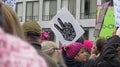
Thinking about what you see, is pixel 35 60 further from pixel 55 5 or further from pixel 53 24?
pixel 55 5

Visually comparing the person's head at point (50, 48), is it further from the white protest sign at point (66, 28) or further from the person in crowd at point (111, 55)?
the white protest sign at point (66, 28)

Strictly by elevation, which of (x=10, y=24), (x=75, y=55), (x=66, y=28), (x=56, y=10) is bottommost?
(x=75, y=55)

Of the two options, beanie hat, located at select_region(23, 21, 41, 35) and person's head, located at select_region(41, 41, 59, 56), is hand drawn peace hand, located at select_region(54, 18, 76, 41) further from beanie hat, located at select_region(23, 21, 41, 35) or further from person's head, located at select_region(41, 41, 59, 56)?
beanie hat, located at select_region(23, 21, 41, 35)

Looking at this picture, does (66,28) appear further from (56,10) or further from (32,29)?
(56,10)

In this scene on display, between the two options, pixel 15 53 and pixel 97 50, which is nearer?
pixel 15 53

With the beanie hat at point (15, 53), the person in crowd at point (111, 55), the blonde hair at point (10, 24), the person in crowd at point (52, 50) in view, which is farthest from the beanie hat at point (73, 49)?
the beanie hat at point (15, 53)

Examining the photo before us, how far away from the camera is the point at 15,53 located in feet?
3.60

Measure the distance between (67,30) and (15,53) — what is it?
735cm

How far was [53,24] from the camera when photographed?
28.7 ft

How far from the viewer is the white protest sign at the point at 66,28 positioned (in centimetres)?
815

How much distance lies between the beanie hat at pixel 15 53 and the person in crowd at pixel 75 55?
381 cm

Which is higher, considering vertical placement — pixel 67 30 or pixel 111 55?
pixel 67 30

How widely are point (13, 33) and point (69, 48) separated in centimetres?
402

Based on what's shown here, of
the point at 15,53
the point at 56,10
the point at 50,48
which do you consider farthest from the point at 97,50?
the point at 56,10
